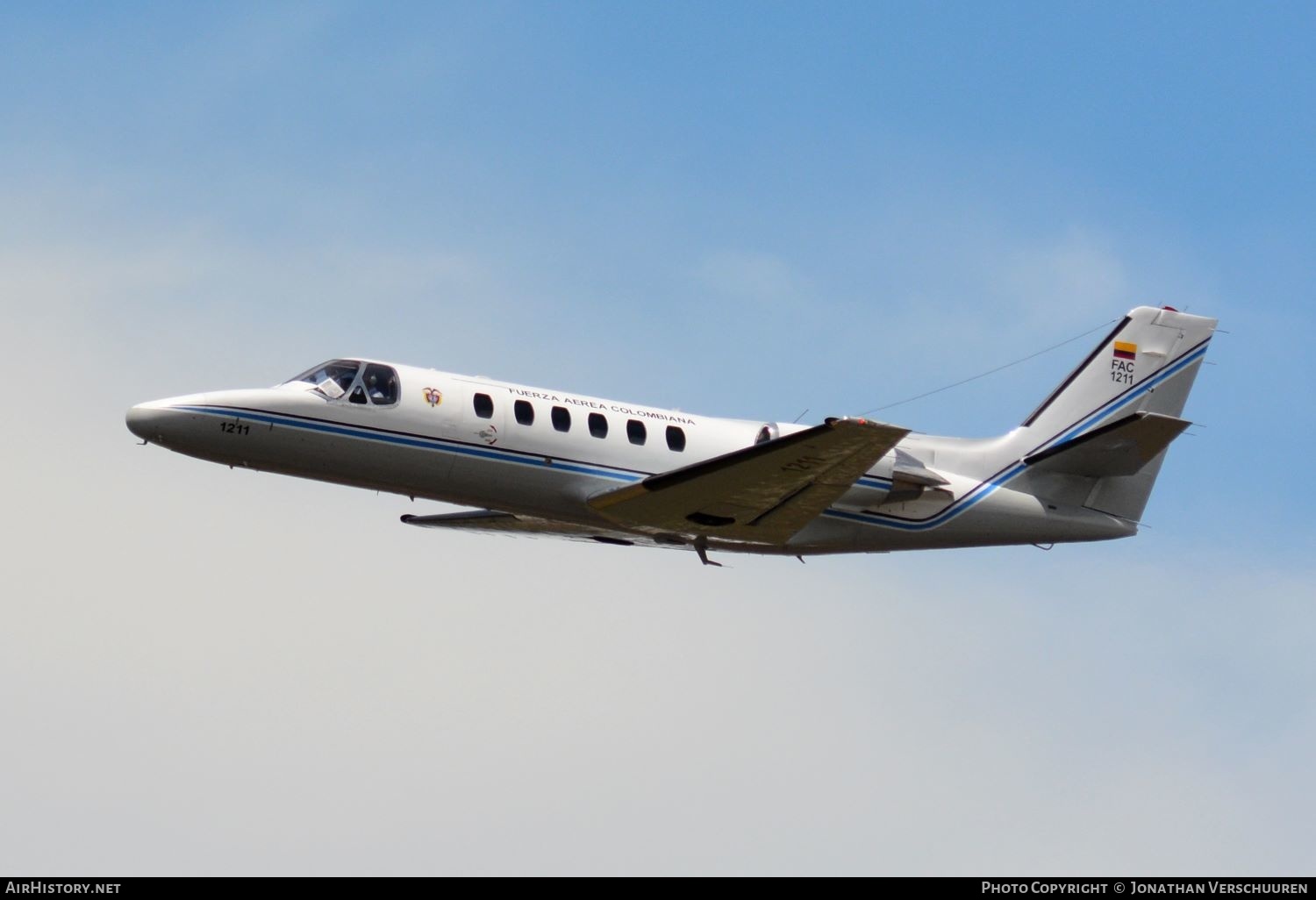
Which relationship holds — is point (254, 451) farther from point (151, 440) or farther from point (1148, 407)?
point (1148, 407)

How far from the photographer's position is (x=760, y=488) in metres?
27.6

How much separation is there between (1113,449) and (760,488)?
7288mm

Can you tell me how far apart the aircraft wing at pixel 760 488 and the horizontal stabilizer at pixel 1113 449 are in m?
5.31

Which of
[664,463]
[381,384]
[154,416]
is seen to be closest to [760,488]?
[664,463]

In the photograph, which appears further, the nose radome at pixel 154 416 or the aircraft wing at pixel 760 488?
the nose radome at pixel 154 416

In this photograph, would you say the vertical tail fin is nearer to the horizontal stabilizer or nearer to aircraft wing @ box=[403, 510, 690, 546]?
the horizontal stabilizer

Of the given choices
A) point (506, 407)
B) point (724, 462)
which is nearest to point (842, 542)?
point (724, 462)

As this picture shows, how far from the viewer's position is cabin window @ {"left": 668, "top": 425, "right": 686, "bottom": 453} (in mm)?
29375

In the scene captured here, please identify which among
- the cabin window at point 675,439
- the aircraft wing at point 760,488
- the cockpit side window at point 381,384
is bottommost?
the aircraft wing at point 760,488

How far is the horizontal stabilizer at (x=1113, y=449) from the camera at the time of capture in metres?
30.0

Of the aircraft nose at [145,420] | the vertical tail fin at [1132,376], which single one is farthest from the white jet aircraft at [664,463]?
the vertical tail fin at [1132,376]

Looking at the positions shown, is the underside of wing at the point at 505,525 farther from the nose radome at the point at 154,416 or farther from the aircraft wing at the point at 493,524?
the nose radome at the point at 154,416

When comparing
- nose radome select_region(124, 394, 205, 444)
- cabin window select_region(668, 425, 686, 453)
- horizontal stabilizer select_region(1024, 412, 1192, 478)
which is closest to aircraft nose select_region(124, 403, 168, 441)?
nose radome select_region(124, 394, 205, 444)
